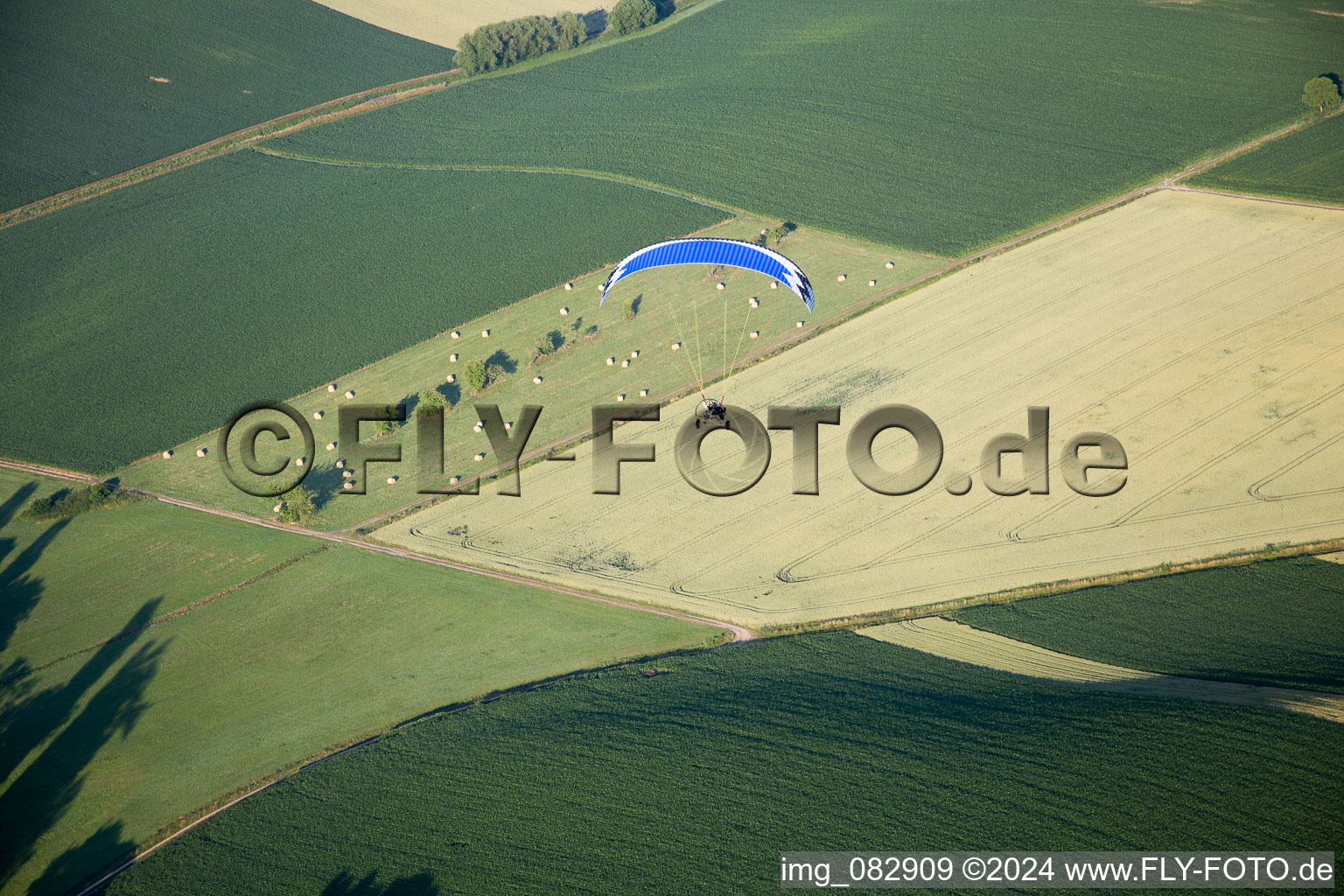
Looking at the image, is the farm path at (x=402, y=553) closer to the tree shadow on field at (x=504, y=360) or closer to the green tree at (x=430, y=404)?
the green tree at (x=430, y=404)

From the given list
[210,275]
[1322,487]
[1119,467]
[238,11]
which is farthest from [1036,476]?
[238,11]

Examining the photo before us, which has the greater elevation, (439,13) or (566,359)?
(439,13)

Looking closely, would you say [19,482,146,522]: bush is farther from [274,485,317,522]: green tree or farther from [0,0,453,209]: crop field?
[0,0,453,209]: crop field

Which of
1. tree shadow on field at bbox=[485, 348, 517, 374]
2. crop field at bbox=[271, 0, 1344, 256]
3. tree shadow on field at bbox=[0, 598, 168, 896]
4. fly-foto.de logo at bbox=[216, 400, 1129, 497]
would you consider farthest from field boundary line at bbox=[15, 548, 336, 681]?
crop field at bbox=[271, 0, 1344, 256]

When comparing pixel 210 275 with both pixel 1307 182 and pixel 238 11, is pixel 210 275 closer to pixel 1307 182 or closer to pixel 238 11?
pixel 238 11

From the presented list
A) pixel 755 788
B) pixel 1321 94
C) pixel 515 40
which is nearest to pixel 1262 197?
pixel 1321 94

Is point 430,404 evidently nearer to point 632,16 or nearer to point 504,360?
point 504,360
